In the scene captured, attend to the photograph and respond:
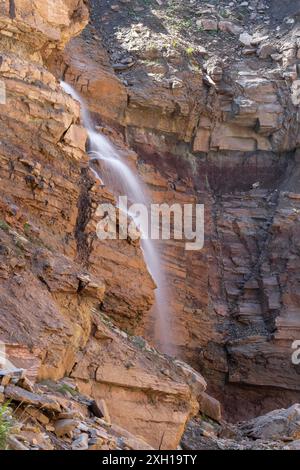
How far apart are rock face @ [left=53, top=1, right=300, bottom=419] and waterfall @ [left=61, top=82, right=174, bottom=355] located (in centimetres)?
41

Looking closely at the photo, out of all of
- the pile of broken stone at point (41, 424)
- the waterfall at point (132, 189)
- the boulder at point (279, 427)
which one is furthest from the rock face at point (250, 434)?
the waterfall at point (132, 189)

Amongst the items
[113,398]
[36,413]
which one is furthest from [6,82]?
[36,413]

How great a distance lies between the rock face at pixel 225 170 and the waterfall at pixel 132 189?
1.36 feet

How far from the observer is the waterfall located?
73.7 ft

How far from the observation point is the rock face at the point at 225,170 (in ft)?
75.9

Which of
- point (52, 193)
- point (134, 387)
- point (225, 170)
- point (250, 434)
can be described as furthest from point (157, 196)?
point (134, 387)

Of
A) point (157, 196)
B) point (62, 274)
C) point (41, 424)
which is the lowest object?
point (41, 424)

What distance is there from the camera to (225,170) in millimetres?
27375

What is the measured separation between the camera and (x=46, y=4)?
1848cm

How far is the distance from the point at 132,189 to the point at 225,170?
511 centimetres

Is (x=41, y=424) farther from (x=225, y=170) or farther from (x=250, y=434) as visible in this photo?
(x=225, y=170)

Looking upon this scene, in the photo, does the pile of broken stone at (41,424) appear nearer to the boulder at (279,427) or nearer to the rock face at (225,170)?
the boulder at (279,427)

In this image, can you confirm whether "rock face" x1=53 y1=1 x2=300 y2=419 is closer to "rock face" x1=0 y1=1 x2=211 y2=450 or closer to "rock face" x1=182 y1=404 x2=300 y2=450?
"rock face" x1=0 y1=1 x2=211 y2=450
